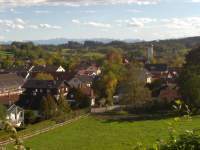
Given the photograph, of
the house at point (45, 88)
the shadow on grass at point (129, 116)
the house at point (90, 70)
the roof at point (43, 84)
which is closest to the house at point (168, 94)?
the shadow on grass at point (129, 116)

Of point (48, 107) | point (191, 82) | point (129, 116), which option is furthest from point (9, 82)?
point (191, 82)

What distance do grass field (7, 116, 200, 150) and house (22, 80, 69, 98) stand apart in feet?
29.4

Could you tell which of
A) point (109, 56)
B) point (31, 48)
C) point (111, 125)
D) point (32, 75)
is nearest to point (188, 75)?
point (111, 125)

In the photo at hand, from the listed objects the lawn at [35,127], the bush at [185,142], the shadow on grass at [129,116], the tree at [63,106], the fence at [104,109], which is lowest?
the shadow on grass at [129,116]

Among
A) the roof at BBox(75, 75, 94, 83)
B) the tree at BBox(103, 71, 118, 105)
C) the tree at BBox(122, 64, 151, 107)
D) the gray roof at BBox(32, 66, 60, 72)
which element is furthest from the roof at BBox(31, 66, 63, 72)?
the tree at BBox(122, 64, 151, 107)

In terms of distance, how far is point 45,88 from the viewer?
4841 centimetres

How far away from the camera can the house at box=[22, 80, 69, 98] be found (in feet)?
157

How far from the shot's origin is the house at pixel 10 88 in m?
48.0

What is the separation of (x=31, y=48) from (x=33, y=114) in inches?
2844

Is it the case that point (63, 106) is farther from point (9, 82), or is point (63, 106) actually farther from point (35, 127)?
point (9, 82)

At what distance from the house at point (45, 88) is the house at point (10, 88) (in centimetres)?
145

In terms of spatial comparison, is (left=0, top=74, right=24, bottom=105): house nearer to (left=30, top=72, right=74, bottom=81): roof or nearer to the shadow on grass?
(left=30, top=72, right=74, bottom=81): roof

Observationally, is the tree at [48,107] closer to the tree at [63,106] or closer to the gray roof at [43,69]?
the tree at [63,106]

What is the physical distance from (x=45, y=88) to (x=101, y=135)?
17106 millimetres
